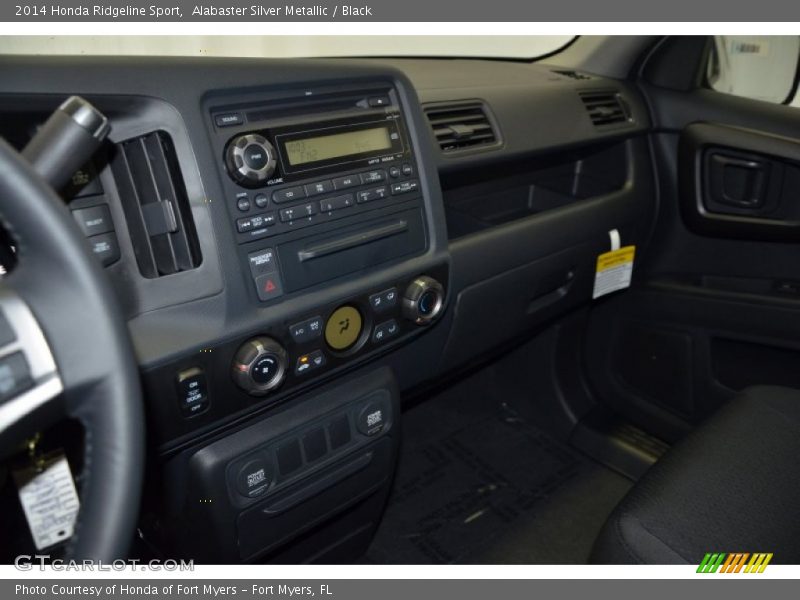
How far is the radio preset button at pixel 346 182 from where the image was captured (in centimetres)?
96

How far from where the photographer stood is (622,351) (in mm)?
1788

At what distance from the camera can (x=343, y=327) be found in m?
0.99

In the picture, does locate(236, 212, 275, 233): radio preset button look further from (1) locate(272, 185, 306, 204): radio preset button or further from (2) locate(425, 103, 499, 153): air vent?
(2) locate(425, 103, 499, 153): air vent

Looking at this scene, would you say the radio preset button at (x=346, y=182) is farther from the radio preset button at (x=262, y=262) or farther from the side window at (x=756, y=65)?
the side window at (x=756, y=65)

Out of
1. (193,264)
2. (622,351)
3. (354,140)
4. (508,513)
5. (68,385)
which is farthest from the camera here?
(622,351)

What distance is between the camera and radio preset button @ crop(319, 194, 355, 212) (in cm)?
94

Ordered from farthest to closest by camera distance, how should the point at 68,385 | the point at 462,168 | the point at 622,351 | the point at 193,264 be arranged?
the point at 622,351
the point at 462,168
the point at 193,264
the point at 68,385

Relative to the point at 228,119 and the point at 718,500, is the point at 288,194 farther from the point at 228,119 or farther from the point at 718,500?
the point at 718,500

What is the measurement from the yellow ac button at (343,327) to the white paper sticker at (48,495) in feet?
1.18

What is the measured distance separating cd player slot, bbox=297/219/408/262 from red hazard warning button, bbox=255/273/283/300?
0.05 metres

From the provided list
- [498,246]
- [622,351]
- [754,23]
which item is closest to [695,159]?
[754,23]

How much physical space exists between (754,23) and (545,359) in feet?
3.05

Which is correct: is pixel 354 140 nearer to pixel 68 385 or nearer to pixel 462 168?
pixel 462 168

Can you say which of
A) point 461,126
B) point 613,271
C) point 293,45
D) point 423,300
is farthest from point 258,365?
point 613,271
